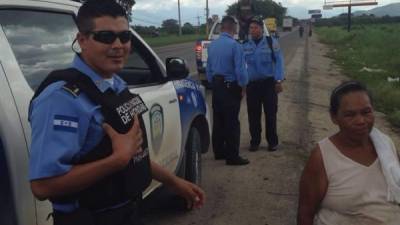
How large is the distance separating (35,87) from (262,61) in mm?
4739

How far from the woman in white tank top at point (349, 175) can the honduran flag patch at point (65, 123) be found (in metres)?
1.20

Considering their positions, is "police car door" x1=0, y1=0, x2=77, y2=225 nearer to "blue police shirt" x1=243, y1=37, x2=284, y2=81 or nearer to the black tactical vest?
the black tactical vest

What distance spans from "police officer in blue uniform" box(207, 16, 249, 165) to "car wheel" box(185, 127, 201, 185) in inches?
62.1

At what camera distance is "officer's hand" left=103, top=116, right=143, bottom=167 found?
74.5 inches

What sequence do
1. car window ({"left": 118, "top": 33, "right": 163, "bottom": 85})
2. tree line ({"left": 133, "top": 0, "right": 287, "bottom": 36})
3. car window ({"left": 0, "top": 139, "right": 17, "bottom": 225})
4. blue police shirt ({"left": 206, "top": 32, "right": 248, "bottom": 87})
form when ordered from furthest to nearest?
tree line ({"left": 133, "top": 0, "right": 287, "bottom": 36}) < blue police shirt ({"left": 206, "top": 32, "right": 248, "bottom": 87}) < car window ({"left": 118, "top": 33, "right": 163, "bottom": 85}) < car window ({"left": 0, "top": 139, "right": 17, "bottom": 225})

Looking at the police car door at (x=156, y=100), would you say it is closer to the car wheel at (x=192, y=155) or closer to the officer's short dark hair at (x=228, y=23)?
the car wheel at (x=192, y=155)

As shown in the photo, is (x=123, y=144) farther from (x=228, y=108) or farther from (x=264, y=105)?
(x=264, y=105)

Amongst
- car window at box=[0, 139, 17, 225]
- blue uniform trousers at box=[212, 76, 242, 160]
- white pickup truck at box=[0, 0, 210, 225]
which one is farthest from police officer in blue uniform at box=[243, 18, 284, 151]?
car window at box=[0, 139, 17, 225]

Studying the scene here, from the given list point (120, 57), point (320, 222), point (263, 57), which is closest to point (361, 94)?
point (320, 222)

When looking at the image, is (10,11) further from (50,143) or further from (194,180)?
(194,180)

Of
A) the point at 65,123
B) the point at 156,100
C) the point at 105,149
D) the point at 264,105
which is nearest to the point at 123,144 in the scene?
the point at 105,149

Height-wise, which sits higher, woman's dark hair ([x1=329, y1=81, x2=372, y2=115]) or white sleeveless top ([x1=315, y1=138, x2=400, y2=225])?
woman's dark hair ([x1=329, y1=81, x2=372, y2=115])

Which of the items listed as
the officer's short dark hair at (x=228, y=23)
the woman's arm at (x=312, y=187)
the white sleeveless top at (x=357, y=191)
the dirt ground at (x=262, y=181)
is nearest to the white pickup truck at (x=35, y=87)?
the dirt ground at (x=262, y=181)

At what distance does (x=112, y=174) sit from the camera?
194 cm
